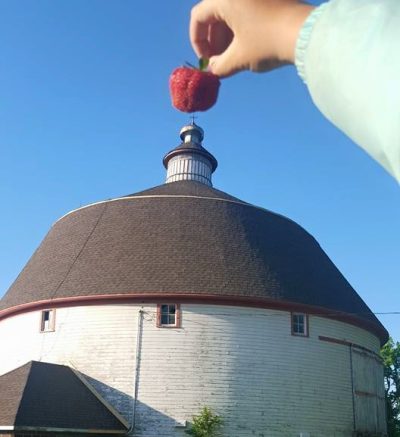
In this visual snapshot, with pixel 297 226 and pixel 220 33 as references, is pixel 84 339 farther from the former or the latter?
pixel 220 33

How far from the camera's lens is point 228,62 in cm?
138

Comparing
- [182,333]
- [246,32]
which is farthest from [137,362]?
[246,32]

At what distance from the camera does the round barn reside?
1812 centimetres

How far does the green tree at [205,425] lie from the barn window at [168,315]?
9.20 feet

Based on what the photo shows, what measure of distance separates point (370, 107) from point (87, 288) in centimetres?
1948

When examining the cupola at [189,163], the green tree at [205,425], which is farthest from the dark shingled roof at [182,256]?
the cupola at [189,163]

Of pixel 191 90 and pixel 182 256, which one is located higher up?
pixel 182 256

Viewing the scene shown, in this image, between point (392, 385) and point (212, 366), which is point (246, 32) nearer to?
point (212, 366)

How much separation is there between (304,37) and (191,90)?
848 mm

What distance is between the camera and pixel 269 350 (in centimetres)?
1920

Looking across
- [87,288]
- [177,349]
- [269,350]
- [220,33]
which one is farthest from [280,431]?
[220,33]

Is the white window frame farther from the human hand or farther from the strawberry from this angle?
the human hand

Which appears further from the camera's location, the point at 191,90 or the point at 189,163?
the point at 189,163

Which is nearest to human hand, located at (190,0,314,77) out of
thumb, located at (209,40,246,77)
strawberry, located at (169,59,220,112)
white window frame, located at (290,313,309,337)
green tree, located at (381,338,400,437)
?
thumb, located at (209,40,246,77)
